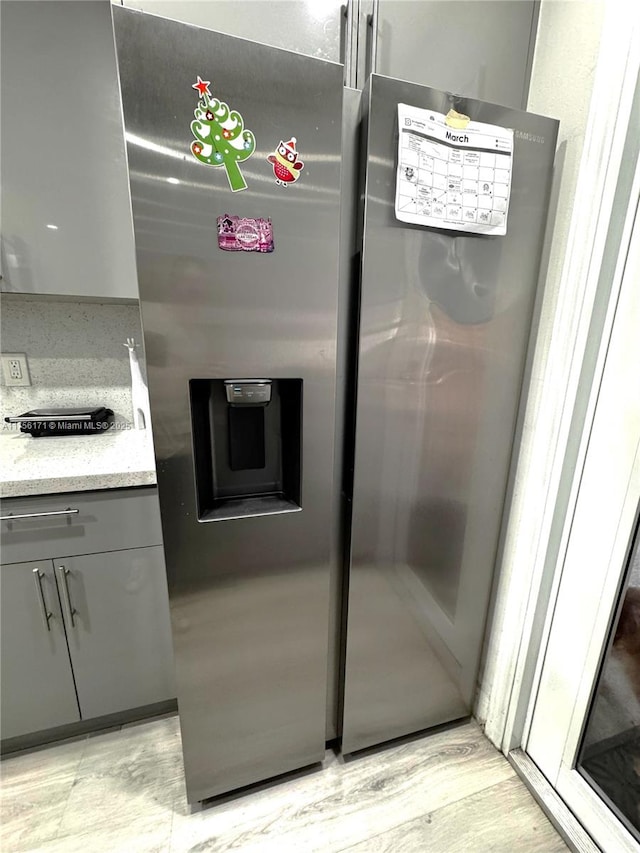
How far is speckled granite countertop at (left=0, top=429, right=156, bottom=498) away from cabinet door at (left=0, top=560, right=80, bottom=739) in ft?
0.86

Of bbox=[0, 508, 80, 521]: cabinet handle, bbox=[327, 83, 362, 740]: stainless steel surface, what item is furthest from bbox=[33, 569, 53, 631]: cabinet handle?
bbox=[327, 83, 362, 740]: stainless steel surface

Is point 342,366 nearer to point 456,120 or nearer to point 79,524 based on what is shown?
point 456,120

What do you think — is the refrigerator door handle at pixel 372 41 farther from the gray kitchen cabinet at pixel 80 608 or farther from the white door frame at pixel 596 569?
the gray kitchen cabinet at pixel 80 608

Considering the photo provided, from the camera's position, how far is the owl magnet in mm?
796

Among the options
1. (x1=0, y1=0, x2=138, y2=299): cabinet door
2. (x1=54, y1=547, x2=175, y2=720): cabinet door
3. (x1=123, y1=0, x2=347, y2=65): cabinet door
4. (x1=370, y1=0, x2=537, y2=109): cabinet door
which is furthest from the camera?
(x1=54, y1=547, x2=175, y2=720): cabinet door

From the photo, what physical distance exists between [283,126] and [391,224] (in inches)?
11.8

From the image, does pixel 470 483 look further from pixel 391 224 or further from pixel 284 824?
pixel 284 824

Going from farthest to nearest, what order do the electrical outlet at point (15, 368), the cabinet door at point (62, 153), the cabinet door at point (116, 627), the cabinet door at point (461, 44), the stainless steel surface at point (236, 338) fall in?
the electrical outlet at point (15, 368) < the cabinet door at point (116, 627) < the cabinet door at point (62, 153) < the cabinet door at point (461, 44) < the stainless steel surface at point (236, 338)

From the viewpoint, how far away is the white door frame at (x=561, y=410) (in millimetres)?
889

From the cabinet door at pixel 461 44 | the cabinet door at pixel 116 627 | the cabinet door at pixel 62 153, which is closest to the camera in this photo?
the cabinet door at pixel 461 44

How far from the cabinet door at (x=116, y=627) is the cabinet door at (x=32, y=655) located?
1.2 inches

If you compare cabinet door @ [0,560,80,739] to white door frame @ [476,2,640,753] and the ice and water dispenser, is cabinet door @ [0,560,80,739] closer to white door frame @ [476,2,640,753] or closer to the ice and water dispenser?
the ice and water dispenser

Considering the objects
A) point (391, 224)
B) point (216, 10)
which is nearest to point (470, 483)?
point (391, 224)

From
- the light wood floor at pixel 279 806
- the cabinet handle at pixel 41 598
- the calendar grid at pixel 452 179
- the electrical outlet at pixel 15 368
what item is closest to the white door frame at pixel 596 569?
the light wood floor at pixel 279 806
